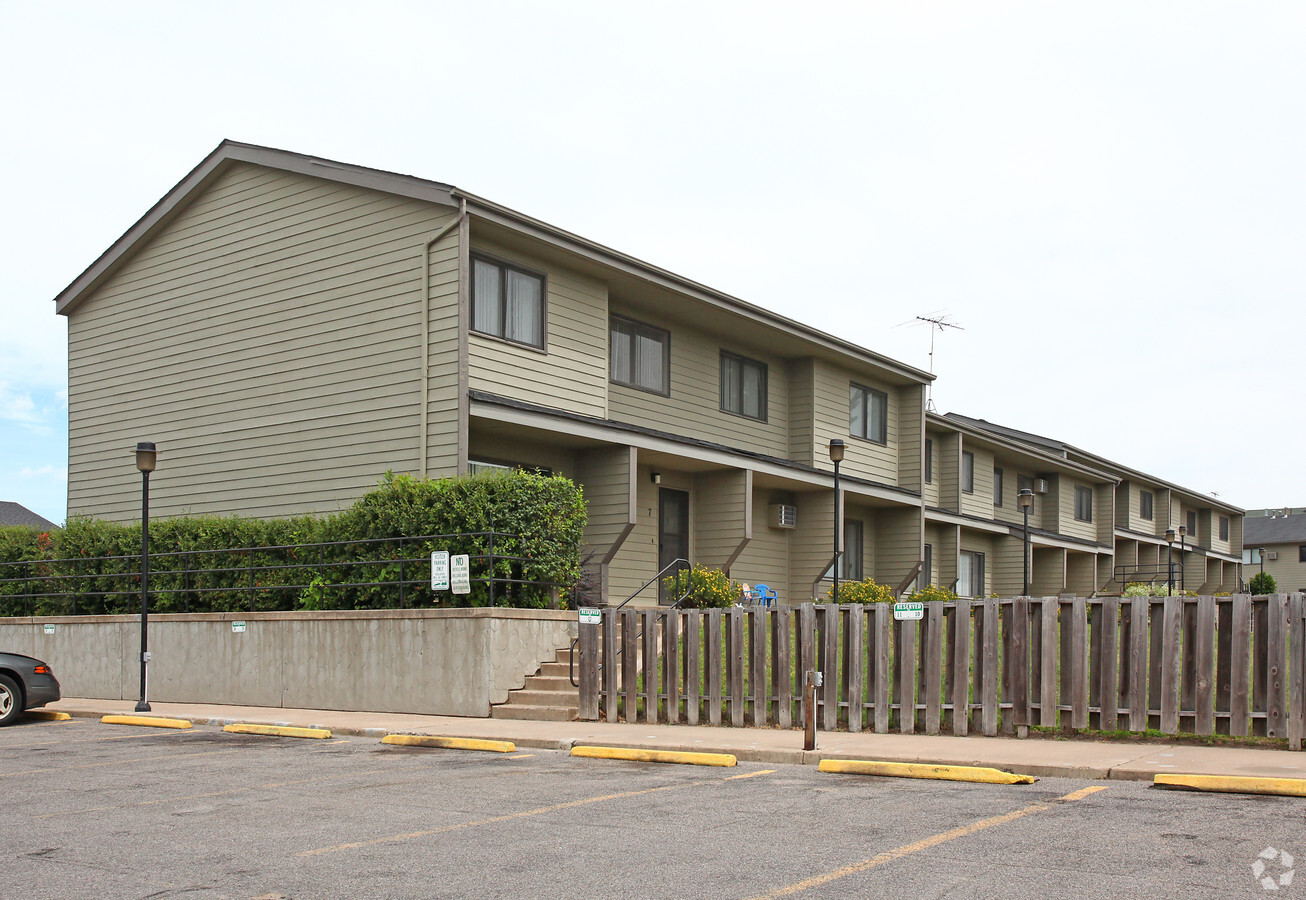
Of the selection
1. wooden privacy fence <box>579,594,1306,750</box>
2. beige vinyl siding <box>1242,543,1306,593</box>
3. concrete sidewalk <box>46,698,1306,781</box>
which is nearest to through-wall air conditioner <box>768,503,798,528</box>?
wooden privacy fence <box>579,594,1306,750</box>

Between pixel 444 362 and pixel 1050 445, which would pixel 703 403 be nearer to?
pixel 444 362

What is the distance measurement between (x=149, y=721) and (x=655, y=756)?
8.27 meters

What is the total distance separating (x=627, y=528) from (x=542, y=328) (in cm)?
359

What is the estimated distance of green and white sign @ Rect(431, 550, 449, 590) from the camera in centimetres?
1572

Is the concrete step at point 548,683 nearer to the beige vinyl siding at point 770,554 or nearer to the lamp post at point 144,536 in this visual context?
the lamp post at point 144,536

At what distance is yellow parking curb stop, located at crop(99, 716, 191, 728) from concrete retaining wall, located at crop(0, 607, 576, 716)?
2.03 meters

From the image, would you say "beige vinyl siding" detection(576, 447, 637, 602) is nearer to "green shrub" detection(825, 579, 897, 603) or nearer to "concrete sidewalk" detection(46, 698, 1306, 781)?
"concrete sidewalk" detection(46, 698, 1306, 781)

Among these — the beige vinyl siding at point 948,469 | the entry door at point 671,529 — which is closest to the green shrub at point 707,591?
the entry door at point 671,529

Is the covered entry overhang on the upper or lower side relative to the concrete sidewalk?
upper

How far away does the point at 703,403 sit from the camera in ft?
79.3

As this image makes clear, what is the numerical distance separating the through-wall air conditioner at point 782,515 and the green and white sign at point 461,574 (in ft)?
37.3

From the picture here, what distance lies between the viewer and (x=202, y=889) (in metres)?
6.05

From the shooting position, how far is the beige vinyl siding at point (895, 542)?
1138 inches

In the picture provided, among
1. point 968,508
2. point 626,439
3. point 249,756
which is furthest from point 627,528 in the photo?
point 968,508
